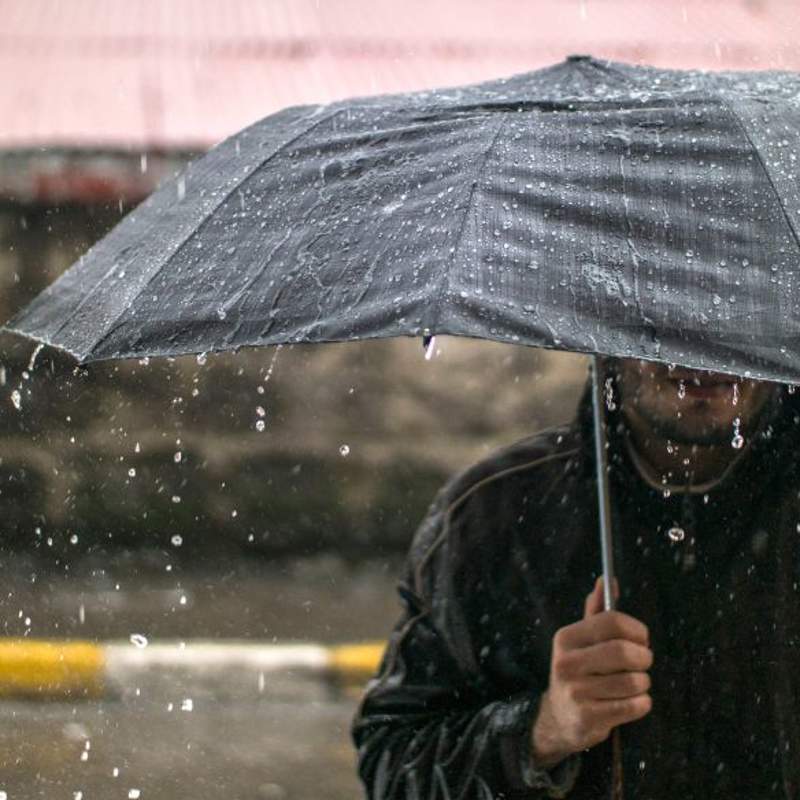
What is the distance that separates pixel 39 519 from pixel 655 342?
20.5 ft

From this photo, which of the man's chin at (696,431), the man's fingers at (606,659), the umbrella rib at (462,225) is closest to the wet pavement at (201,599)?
the man's chin at (696,431)

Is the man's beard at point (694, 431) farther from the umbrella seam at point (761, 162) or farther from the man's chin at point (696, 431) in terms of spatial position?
the umbrella seam at point (761, 162)

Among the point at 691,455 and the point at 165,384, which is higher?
the point at 691,455

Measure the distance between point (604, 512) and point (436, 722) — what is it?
0.47 meters

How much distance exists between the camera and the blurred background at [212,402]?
25.4ft

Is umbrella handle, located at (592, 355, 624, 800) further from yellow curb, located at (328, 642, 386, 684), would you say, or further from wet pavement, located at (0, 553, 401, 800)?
yellow curb, located at (328, 642, 386, 684)

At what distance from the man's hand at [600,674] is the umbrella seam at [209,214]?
0.82m

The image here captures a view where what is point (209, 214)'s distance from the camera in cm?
262

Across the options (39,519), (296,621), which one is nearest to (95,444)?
(39,519)

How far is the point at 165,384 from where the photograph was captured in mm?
7891

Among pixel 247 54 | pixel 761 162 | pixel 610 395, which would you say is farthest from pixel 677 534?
pixel 247 54

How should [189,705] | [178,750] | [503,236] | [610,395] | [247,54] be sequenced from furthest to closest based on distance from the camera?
1. [247,54]
2. [189,705]
3. [178,750]
4. [610,395]
5. [503,236]

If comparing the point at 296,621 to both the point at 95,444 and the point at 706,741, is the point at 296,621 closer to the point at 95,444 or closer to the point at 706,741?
the point at 95,444

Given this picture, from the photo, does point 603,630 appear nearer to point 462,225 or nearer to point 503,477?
point 503,477
